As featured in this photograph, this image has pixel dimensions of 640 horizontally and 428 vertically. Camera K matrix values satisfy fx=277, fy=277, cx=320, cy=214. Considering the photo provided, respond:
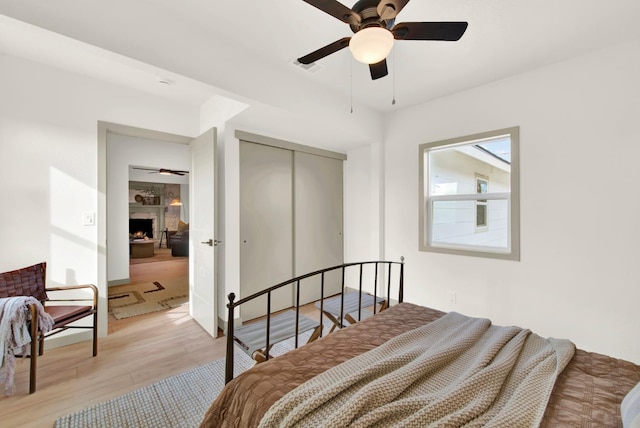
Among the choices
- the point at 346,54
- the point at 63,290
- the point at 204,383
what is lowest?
the point at 204,383

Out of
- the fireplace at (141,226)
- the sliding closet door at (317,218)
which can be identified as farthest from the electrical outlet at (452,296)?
the fireplace at (141,226)

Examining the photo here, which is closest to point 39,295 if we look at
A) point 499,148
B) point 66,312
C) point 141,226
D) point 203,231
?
point 66,312

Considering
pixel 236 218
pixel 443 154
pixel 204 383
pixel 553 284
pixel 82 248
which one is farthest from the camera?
pixel 443 154

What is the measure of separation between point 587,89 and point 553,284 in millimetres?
1644

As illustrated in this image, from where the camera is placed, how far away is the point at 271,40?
2.09 m

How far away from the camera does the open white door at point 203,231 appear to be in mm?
2783

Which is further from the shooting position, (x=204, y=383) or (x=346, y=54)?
(x=346, y=54)

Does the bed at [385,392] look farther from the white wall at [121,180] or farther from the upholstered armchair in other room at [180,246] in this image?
the upholstered armchair in other room at [180,246]

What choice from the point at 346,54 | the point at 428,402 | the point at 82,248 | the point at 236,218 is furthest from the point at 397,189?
the point at 82,248

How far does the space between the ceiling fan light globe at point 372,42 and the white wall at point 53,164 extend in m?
2.63

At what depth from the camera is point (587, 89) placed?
225 centimetres

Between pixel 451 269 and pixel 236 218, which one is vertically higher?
pixel 236 218

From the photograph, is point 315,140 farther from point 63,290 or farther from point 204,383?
point 63,290

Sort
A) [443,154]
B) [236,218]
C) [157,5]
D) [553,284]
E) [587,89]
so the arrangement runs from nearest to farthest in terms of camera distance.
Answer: [157,5] → [587,89] → [553,284] → [236,218] → [443,154]
